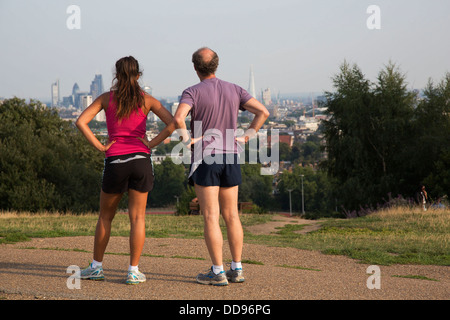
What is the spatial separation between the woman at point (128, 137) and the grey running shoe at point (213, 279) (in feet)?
1.96

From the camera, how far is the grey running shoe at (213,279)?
564 centimetres

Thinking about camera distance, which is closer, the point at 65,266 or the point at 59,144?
the point at 65,266

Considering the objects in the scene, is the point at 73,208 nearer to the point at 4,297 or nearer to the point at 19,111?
the point at 19,111

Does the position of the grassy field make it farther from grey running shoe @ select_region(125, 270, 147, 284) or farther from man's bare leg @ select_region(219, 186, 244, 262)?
grey running shoe @ select_region(125, 270, 147, 284)

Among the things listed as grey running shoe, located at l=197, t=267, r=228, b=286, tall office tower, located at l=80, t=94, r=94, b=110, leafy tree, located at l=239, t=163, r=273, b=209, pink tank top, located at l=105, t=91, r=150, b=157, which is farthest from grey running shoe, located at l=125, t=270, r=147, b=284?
tall office tower, located at l=80, t=94, r=94, b=110

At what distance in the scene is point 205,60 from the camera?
565 cm

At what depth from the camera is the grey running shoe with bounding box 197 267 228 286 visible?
5645 millimetres

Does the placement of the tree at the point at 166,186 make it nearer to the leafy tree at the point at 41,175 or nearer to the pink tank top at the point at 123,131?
the leafy tree at the point at 41,175

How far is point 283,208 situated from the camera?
101 metres

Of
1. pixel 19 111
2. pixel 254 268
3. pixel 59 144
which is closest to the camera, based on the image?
pixel 254 268

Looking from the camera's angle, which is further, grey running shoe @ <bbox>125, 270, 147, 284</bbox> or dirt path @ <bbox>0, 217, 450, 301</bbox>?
grey running shoe @ <bbox>125, 270, 147, 284</bbox>

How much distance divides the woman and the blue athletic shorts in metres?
0.45
